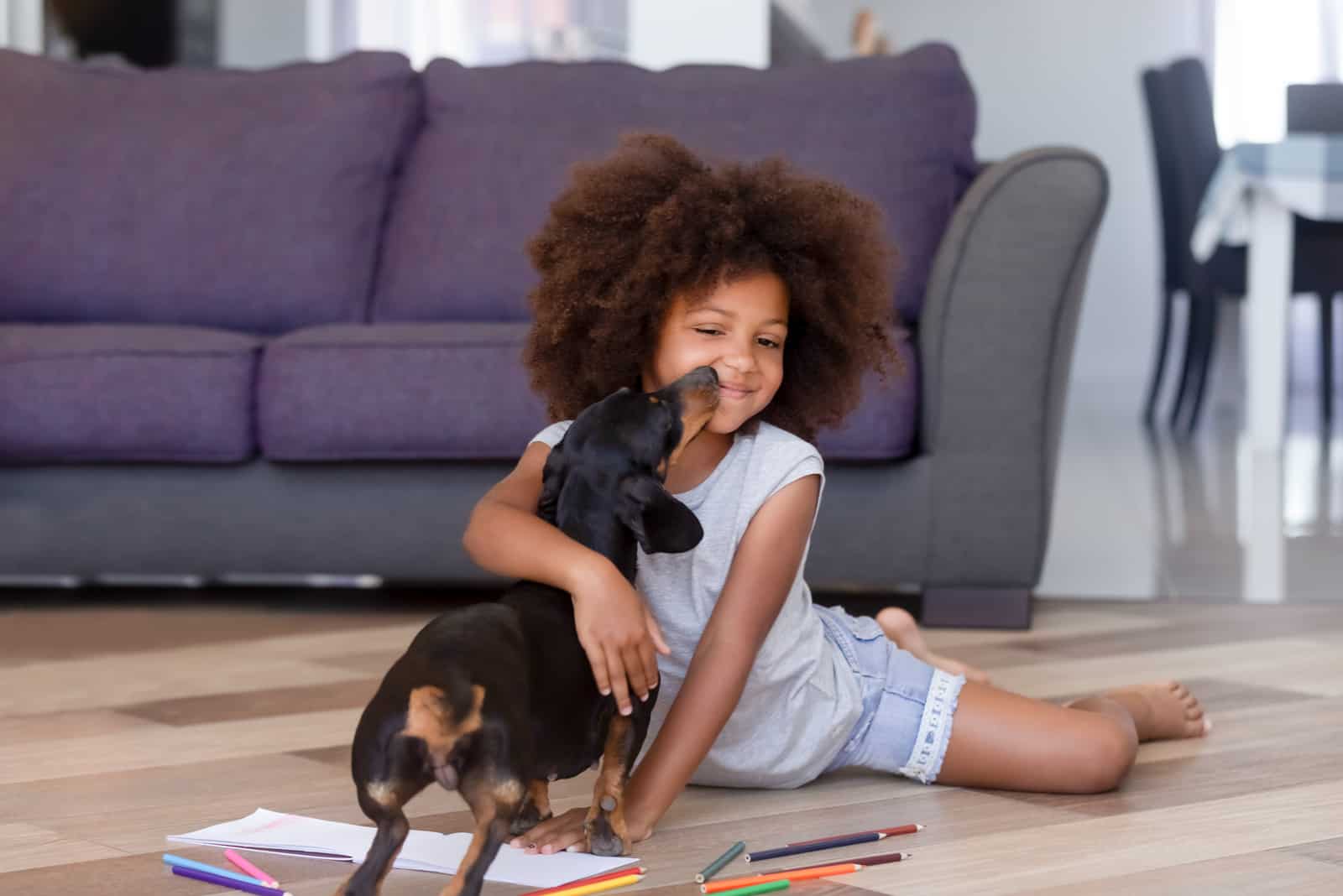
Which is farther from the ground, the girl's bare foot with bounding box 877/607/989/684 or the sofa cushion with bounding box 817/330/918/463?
the sofa cushion with bounding box 817/330/918/463

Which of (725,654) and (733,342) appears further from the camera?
(733,342)

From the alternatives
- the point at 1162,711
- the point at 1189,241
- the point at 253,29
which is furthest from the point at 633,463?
the point at 253,29

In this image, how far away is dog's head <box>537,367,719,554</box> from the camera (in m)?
1.40

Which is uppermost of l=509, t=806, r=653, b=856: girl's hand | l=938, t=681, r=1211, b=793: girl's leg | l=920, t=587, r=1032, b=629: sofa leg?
l=509, t=806, r=653, b=856: girl's hand

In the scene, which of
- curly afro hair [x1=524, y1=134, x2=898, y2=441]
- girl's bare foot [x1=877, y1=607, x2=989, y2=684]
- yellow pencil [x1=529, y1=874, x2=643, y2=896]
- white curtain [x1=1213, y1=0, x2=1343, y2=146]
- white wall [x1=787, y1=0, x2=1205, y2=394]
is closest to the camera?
yellow pencil [x1=529, y1=874, x2=643, y2=896]

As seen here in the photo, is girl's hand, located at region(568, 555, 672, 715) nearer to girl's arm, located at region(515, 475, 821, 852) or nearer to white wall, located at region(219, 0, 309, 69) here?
girl's arm, located at region(515, 475, 821, 852)

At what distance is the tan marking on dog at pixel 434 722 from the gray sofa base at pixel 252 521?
157 centimetres

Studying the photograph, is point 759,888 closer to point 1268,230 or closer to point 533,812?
point 533,812

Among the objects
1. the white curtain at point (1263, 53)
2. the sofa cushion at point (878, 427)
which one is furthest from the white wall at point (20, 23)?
the white curtain at point (1263, 53)

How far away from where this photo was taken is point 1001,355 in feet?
8.79

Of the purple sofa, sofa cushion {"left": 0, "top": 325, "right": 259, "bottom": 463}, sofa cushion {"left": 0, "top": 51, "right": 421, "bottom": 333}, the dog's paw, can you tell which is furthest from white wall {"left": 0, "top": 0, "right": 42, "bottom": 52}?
the dog's paw

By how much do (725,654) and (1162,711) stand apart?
657mm

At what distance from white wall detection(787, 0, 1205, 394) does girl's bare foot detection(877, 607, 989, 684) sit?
21.8 ft

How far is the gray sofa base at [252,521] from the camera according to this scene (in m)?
2.79
